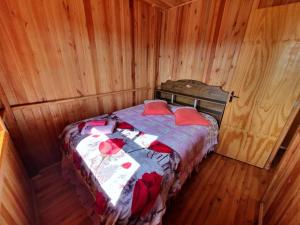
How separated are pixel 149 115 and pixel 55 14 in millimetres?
1701

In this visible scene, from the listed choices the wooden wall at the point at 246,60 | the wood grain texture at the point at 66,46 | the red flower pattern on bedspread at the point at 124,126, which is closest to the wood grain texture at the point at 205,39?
the wooden wall at the point at 246,60

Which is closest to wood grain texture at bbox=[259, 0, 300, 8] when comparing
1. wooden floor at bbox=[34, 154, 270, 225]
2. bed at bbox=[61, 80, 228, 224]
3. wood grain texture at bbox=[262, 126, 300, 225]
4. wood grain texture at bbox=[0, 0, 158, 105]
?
bed at bbox=[61, 80, 228, 224]

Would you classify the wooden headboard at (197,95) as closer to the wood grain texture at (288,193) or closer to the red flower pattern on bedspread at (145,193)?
the wood grain texture at (288,193)

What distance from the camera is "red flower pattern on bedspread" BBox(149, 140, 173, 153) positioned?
1274 mm

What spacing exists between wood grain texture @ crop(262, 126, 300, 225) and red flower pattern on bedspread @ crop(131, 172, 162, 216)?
2.86ft

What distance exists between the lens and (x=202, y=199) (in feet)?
5.01

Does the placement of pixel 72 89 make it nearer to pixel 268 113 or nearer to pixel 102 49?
pixel 102 49

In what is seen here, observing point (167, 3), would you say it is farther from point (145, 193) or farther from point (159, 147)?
point (145, 193)

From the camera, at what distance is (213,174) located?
1879 mm

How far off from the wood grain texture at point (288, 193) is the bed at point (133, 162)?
28.3 inches

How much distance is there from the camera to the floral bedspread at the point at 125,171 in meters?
0.87

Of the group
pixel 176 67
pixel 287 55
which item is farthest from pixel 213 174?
pixel 176 67

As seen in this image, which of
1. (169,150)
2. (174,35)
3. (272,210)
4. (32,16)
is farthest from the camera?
(174,35)

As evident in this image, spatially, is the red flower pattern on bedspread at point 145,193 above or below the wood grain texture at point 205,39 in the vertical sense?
below
